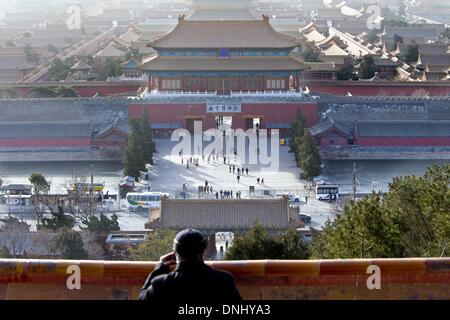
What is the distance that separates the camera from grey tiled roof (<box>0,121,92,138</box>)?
2033 centimetres

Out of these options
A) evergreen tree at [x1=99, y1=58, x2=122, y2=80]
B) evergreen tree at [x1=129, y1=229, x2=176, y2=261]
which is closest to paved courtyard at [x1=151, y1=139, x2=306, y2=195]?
evergreen tree at [x1=129, y1=229, x2=176, y2=261]

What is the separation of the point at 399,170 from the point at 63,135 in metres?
7.98

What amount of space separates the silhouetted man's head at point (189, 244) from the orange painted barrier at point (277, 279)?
47cm

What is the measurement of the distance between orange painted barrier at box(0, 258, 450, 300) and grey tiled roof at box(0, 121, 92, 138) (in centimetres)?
1697

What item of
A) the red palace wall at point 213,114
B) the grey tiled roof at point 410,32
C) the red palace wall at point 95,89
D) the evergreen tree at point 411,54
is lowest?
the red palace wall at point 213,114

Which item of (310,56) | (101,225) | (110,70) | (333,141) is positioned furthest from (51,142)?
(310,56)

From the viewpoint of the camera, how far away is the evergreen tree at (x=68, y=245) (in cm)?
1043

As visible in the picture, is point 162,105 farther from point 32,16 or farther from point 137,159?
point 32,16

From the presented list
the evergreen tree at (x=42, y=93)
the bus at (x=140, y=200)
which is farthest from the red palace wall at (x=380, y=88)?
the bus at (x=140, y=200)

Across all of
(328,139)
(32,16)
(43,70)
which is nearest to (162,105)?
(328,139)

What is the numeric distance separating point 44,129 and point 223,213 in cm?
942

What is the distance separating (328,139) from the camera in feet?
67.0

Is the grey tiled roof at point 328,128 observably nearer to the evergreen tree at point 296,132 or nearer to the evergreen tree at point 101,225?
the evergreen tree at point 296,132
